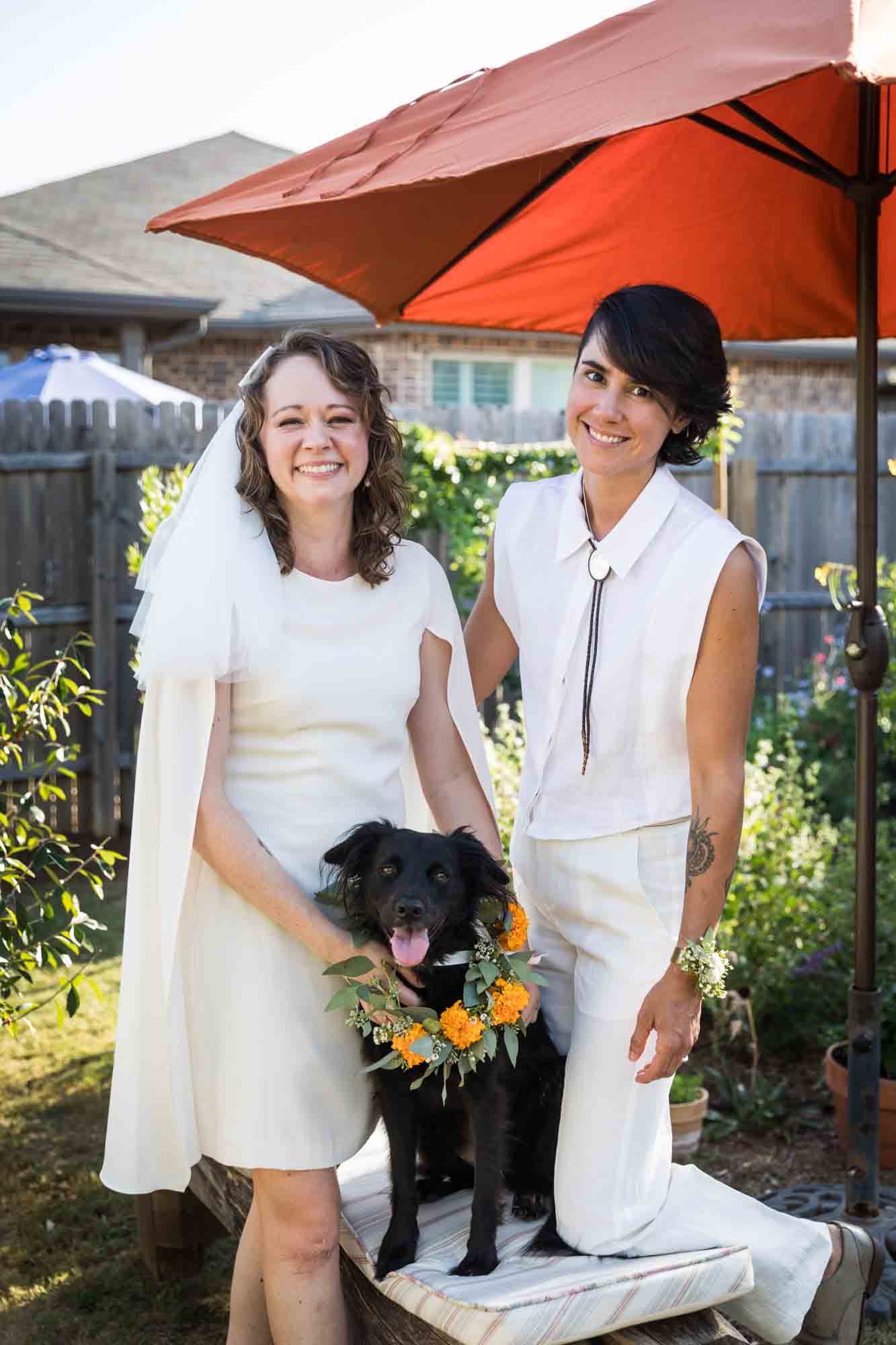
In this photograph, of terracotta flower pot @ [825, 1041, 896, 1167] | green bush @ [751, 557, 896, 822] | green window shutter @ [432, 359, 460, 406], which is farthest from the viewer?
green window shutter @ [432, 359, 460, 406]

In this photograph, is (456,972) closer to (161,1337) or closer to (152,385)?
(161,1337)

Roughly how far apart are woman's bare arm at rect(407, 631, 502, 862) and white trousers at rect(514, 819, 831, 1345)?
21cm

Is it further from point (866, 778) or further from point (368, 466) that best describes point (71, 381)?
point (866, 778)

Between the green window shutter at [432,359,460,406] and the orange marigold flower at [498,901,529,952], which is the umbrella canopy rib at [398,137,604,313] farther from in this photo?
the green window shutter at [432,359,460,406]

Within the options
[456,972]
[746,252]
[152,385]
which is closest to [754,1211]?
[456,972]

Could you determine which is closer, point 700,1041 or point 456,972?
point 456,972

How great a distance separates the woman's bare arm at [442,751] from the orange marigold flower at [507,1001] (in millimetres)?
462

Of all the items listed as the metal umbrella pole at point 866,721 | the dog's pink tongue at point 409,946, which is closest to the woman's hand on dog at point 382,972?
the dog's pink tongue at point 409,946

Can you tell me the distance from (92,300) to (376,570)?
36.0 ft

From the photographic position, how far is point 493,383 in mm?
14227

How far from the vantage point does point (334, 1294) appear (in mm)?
2396

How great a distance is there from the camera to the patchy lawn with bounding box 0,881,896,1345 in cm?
328

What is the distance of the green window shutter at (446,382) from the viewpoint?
548 inches

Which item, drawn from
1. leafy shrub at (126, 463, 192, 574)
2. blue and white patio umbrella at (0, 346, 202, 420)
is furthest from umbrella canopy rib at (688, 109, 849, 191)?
blue and white patio umbrella at (0, 346, 202, 420)
